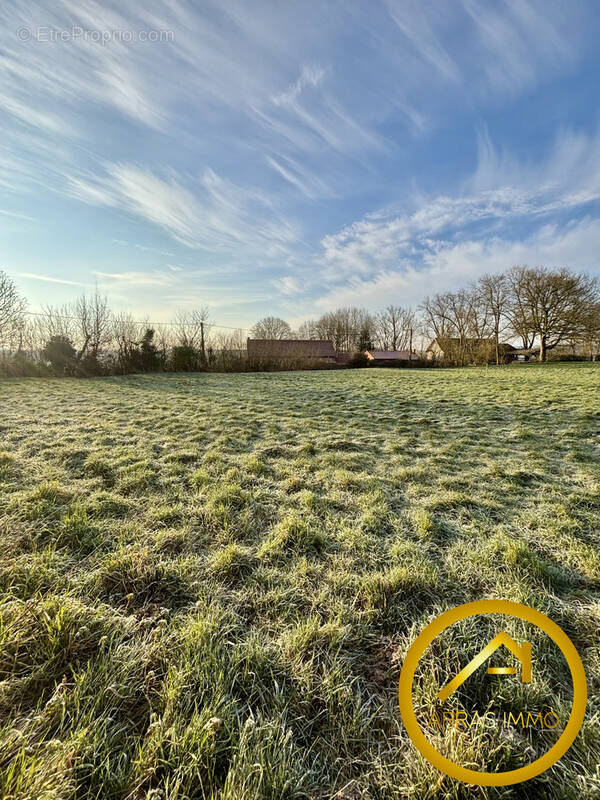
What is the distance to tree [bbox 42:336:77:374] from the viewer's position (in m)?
17.2

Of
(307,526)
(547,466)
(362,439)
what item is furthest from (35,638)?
(547,466)

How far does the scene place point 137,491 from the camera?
121 inches

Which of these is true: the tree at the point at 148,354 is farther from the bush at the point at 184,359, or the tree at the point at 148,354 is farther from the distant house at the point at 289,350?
the distant house at the point at 289,350

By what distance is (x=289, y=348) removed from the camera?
32.6 m

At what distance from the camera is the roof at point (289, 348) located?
1038 inches

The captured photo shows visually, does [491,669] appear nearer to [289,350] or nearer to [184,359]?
[184,359]

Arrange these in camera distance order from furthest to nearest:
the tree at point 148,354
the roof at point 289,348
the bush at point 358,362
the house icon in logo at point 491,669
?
the bush at point 358,362
the roof at point 289,348
the tree at point 148,354
the house icon in logo at point 491,669

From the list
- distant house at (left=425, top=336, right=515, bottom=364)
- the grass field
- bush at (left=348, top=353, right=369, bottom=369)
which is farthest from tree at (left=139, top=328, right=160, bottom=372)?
distant house at (left=425, top=336, right=515, bottom=364)

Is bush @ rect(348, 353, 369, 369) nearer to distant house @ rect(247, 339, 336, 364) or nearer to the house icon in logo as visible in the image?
distant house @ rect(247, 339, 336, 364)

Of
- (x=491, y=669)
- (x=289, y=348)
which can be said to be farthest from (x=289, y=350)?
(x=491, y=669)

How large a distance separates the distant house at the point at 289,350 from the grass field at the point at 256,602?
2168cm

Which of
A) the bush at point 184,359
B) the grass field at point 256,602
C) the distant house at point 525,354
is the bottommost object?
the grass field at point 256,602

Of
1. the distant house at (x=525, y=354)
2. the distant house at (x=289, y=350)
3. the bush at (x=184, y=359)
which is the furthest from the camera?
the distant house at (x=525, y=354)

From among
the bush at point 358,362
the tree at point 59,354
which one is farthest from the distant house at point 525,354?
the tree at point 59,354
